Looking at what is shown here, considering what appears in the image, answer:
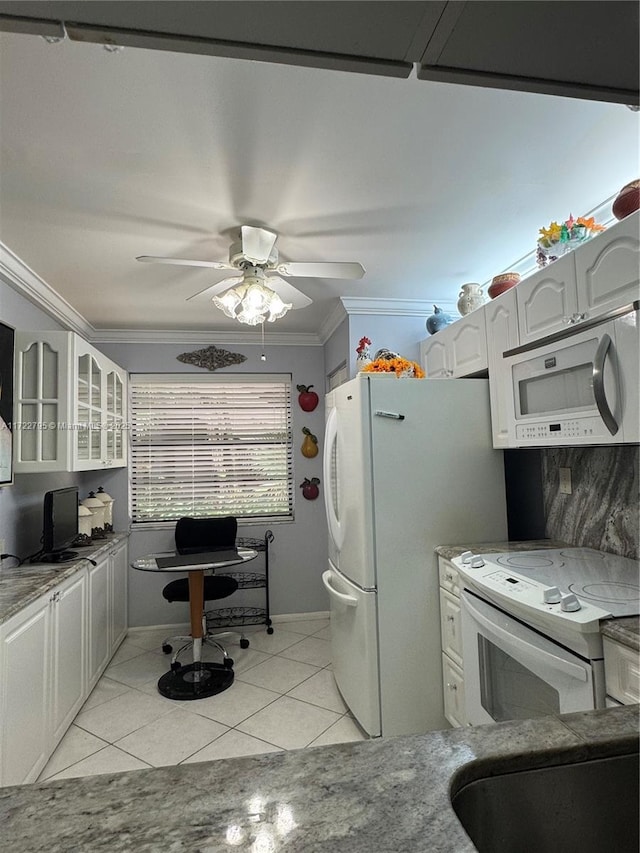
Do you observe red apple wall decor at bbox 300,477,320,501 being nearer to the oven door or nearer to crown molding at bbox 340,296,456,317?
crown molding at bbox 340,296,456,317

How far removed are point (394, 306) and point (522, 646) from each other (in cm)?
233

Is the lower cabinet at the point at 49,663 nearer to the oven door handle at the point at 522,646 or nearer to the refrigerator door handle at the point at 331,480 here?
the refrigerator door handle at the point at 331,480

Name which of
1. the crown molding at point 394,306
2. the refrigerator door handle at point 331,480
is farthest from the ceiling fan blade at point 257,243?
the crown molding at point 394,306

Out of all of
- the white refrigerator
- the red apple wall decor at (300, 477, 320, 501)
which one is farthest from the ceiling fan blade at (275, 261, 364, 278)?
the red apple wall decor at (300, 477, 320, 501)

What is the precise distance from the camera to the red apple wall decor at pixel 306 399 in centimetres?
424

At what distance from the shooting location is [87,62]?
1.30 m

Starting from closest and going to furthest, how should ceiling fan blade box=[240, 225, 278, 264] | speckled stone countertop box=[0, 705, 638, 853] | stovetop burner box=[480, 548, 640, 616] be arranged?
speckled stone countertop box=[0, 705, 638, 853] → stovetop burner box=[480, 548, 640, 616] → ceiling fan blade box=[240, 225, 278, 264]

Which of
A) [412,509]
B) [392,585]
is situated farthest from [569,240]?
[392,585]

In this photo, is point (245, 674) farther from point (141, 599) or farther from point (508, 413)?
point (508, 413)

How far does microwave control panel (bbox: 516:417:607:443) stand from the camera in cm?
174

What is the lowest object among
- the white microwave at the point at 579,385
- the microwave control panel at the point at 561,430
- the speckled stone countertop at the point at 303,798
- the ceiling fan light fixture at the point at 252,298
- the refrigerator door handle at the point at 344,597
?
the refrigerator door handle at the point at 344,597

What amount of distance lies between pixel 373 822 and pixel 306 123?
1773 millimetres

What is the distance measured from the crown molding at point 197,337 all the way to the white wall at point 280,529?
4 centimetres

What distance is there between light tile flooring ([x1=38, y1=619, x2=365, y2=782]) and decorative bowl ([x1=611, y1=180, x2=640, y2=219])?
256 centimetres
